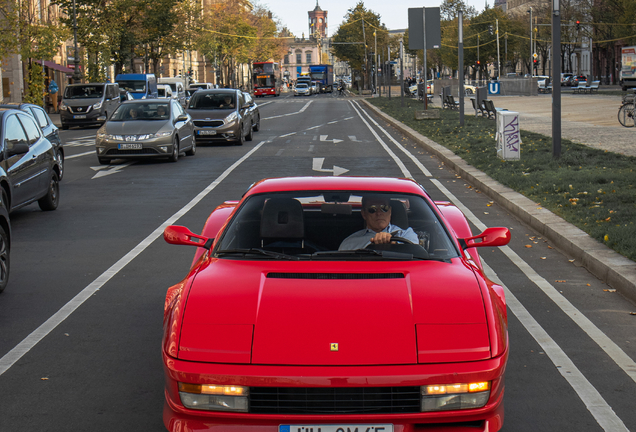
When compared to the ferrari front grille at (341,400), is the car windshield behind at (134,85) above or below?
above

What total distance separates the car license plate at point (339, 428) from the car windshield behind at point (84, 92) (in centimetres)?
3736

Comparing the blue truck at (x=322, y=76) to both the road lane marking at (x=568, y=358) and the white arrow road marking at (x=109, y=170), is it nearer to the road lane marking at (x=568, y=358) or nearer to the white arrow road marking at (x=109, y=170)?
the white arrow road marking at (x=109, y=170)

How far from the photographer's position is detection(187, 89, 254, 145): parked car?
80.7ft

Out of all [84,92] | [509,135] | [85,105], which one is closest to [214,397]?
[509,135]

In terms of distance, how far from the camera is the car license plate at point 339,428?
10.5 feet

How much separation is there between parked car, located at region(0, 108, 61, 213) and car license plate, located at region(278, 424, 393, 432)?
705 centimetres

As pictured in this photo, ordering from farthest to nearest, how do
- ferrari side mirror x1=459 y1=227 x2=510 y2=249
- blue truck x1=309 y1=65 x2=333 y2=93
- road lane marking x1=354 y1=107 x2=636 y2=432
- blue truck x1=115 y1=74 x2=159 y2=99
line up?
blue truck x1=309 y1=65 x2=333 y2=93, blue truck x1=115 y1=74 x2=159 y2=99, ferrari side mirror x1=459 y1=227 x2=510 y2=249, road lane marking x1=354 y1=107 x2=636 y2=432

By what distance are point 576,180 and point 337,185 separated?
890 cm

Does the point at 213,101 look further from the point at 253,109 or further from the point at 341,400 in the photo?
the point at 341,400

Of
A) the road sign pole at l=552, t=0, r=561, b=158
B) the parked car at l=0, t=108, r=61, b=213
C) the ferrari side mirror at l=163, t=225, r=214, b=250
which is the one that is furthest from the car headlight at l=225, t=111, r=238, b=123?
the ferrari side mirror at l=163, t=225, r=214, b=250

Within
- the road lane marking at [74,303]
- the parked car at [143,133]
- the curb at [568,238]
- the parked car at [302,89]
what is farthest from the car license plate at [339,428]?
the parked car at [302,89]

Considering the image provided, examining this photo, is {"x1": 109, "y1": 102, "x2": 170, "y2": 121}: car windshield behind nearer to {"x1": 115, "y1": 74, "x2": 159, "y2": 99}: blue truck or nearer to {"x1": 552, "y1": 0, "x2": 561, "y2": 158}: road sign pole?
{"x1": 552, "y1": 0, "x2": 561, "y2": 158}: road sign pole

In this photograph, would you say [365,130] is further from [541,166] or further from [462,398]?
[462,398]

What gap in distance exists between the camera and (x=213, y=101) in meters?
25.6
